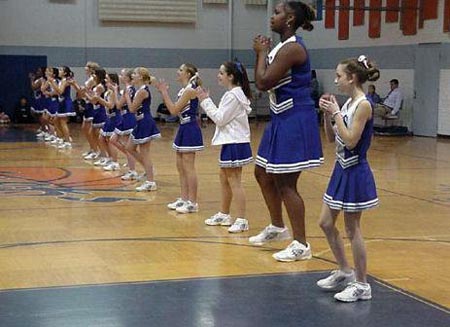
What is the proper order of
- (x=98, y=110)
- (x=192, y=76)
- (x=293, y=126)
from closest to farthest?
(x=293, y=126) → (x=192, y=76) → (x=98, y=110)

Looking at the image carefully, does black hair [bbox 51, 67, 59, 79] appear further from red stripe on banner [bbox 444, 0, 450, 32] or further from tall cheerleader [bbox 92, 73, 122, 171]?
red stripe on banner [bbox 444, 0, 450, 32]

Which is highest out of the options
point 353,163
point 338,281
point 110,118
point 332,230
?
point 353,163

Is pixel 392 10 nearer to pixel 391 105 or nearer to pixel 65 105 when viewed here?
pixel 391 105

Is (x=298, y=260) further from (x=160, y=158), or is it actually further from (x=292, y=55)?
(x=160, y=158)

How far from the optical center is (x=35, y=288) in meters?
5.64

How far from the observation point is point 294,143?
641cm

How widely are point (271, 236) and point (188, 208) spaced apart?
182cm

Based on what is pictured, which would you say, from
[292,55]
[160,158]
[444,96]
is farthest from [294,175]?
[444,96]

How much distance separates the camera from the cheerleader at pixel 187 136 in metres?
8.55

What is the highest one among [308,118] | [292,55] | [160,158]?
[292,55]

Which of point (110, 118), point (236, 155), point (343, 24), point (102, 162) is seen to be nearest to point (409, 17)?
point (343, 24)

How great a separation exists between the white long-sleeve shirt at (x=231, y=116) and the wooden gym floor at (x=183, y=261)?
3.02ft

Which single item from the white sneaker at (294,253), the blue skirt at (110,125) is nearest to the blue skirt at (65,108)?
the blue skirt at (110,125)

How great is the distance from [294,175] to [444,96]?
48.7 ft
